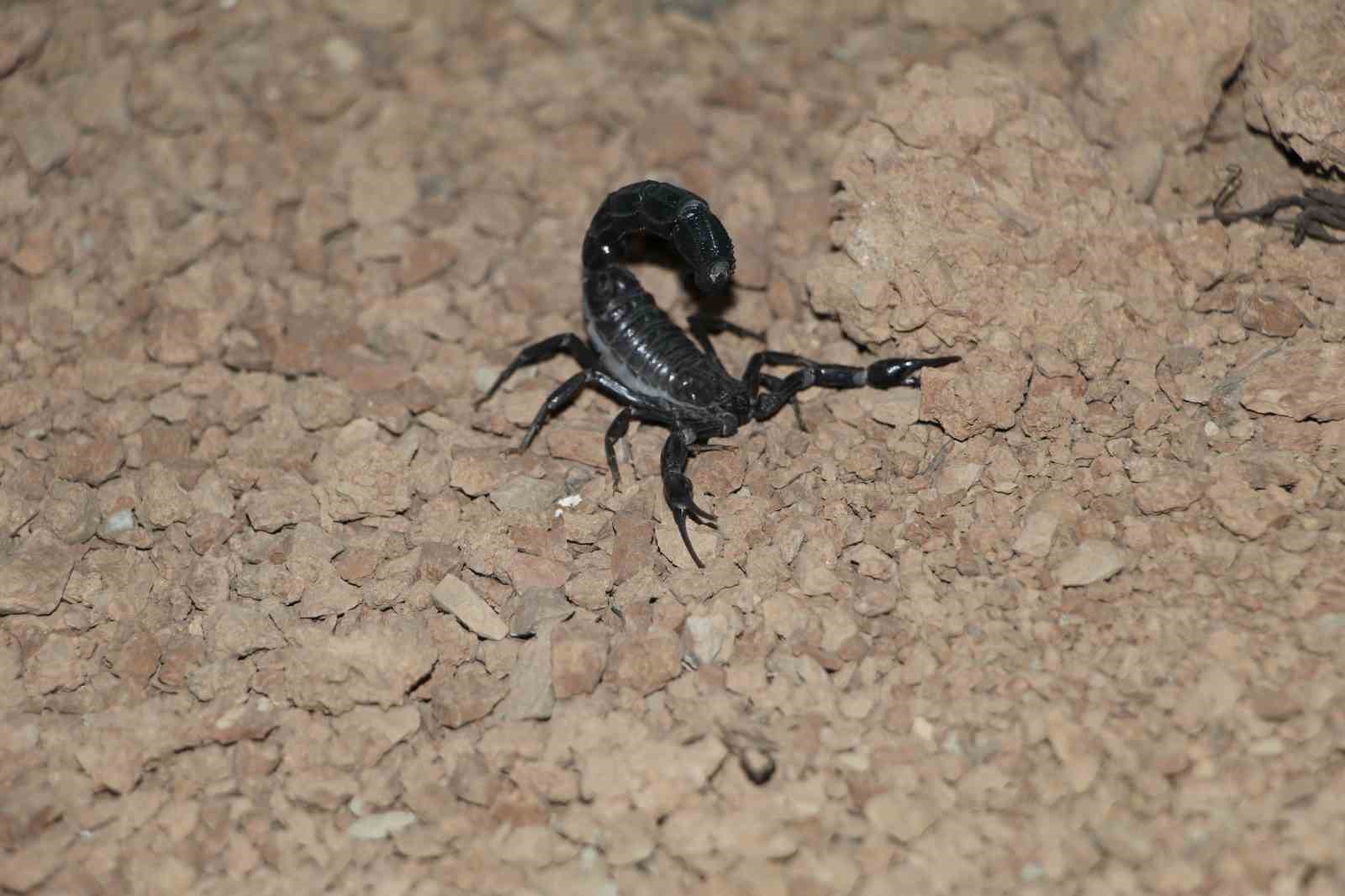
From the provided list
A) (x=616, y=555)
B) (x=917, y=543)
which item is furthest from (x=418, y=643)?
(x=917, y=543)

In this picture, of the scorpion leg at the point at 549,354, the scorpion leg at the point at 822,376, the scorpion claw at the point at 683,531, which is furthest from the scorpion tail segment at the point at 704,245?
the scorpion claw at the point at 683,531

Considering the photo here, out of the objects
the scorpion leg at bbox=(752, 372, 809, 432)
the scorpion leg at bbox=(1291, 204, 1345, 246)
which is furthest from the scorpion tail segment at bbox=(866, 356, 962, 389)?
the scorpion leg at bbox=(1291, 204, 1345, 246)

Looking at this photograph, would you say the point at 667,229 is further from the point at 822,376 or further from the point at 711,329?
the point at 822,376

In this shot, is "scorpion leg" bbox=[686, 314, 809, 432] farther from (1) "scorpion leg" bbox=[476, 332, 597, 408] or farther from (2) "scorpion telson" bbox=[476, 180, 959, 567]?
(1) "scorpion leg" bbox=[476, 332, 597, 408]

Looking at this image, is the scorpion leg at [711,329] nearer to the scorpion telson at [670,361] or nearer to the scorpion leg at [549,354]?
the scorpion telson at [670,361]

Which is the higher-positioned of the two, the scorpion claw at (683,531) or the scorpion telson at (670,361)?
the scorpion telson at (670,361)

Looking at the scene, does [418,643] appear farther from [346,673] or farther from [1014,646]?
[1014,646]
